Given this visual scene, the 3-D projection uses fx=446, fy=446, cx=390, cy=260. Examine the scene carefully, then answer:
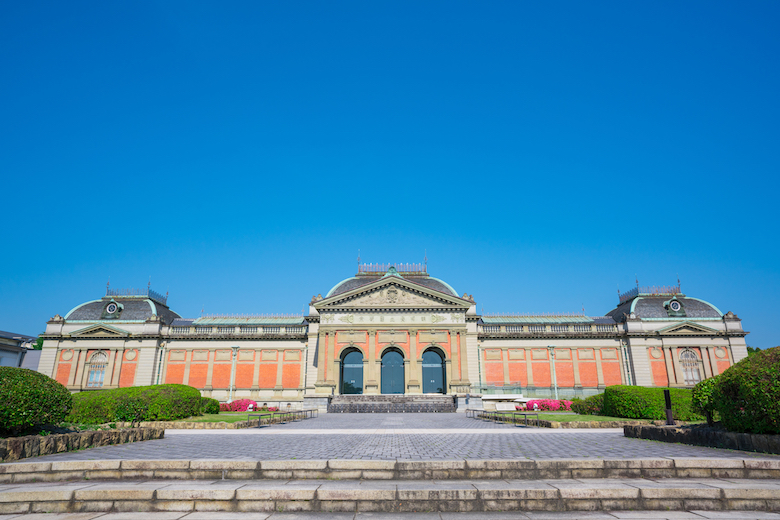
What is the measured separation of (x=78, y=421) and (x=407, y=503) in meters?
16.4

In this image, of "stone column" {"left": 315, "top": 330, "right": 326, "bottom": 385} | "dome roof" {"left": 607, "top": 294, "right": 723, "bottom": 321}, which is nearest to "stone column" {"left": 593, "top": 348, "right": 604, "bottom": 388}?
"dome roof" {"left": 607, "top": 294, "right": 723, "bottom": 321}

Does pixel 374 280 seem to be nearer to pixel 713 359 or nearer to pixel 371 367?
pixel 371 367

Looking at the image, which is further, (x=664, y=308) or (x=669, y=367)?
(x=664, y=308)

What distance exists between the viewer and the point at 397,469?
7.70 metres

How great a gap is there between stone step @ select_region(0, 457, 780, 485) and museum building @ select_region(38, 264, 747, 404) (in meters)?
34.2

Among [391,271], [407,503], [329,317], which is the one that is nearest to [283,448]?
[407,503]

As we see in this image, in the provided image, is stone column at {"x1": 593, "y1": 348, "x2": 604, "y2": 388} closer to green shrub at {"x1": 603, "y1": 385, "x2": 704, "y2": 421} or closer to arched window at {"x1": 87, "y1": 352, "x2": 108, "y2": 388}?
green shrub at {"x1": 603, "y1": 385, "x2": 704, "y2": 421}

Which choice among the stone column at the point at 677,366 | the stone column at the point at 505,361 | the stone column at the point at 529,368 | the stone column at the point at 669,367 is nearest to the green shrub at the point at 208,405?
the stone column at the point at 505,361

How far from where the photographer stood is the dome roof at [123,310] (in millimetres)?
47969

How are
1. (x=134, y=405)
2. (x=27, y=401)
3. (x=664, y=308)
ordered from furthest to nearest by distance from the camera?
(x=664, y=308), (x=134, y=405), (x=27, y=401)

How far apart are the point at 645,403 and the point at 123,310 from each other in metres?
50.2

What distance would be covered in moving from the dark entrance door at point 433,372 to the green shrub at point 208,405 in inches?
902

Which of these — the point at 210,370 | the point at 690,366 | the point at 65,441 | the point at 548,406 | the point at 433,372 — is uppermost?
the point at 690,366

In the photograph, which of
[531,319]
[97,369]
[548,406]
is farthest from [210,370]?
[531,319]
